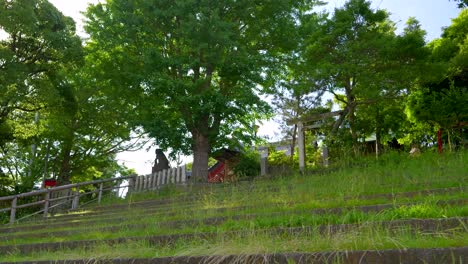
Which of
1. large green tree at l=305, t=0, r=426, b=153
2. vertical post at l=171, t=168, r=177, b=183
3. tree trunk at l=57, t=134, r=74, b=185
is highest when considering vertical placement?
large green tree at l=305, t=0, r=426, b=153

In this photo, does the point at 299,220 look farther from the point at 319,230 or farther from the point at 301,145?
the point at 301,145

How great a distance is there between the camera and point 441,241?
10.6ft

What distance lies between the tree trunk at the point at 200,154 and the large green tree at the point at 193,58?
37 millimetres

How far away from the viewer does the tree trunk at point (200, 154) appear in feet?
53.8

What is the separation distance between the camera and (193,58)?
1598cm

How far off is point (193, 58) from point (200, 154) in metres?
3.55

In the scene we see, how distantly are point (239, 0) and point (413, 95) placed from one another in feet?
26.3

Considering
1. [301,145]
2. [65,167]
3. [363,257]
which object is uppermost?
[301,145]

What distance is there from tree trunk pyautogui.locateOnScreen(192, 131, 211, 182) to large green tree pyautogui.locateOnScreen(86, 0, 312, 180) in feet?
0.12

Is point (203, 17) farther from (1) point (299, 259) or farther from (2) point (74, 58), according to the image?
(1) point (299, 259)

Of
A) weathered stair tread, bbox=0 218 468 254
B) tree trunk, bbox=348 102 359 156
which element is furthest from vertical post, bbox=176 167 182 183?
weathered stair tread, bbox=0 218 468 254

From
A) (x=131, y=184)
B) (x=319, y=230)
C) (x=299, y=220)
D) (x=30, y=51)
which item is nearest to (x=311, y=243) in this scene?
(x=319, y=230)

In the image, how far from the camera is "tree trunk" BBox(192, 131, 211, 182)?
53.8 ft

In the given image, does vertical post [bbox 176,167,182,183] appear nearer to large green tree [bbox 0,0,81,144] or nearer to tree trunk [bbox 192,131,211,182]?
tree trunk [bbox 192,131,211,182]
